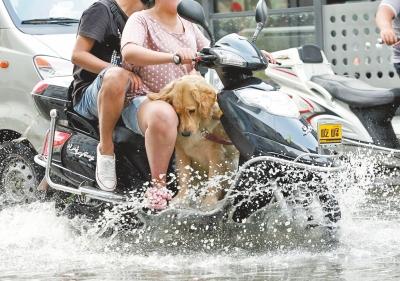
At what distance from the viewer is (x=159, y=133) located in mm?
6316

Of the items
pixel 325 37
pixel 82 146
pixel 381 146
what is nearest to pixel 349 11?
pixel 325 37

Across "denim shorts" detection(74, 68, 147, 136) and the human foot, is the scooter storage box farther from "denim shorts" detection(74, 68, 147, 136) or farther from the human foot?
the human foot

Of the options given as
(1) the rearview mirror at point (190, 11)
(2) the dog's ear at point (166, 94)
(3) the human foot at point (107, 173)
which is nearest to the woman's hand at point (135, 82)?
(2) the dog's ear at point (166, 94)

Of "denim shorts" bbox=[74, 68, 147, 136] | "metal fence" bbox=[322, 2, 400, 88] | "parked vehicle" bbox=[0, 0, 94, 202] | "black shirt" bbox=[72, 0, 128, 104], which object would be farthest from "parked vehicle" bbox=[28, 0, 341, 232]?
"metal fence" bbox=[322, 2, 400, 88]

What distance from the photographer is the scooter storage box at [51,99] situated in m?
7.48

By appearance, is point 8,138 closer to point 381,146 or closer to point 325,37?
point 381,146

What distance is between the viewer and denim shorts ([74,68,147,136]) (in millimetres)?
6617

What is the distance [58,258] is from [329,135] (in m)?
1.71

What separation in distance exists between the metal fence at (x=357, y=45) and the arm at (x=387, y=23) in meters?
5.43

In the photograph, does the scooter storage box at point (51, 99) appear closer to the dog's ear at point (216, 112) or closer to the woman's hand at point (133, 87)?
the woman's hand at point (133, 87)

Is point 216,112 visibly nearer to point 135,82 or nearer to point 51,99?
point 135,82

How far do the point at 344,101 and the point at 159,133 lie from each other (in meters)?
3.31

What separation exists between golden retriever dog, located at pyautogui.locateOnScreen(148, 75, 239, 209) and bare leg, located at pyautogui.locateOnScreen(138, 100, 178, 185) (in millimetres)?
54

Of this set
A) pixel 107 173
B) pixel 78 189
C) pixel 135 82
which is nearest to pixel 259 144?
pixel 135 82
